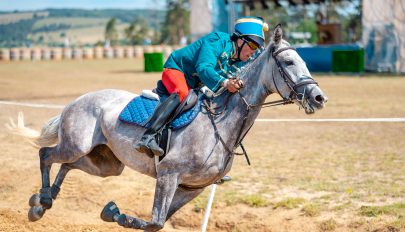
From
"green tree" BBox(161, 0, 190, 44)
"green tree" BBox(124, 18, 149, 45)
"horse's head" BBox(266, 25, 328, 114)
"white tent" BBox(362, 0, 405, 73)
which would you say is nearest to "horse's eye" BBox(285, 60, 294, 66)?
"horse's head" BBox(266, 25, 328, 114)

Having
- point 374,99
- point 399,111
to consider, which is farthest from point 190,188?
point 374,99

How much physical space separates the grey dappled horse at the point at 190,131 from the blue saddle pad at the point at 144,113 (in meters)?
0.06

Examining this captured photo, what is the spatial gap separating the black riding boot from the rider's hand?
504 mm

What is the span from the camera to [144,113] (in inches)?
259

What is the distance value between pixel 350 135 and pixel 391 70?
19.2m

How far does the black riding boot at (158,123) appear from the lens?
622 cm

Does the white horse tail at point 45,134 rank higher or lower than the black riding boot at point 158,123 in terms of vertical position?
lower

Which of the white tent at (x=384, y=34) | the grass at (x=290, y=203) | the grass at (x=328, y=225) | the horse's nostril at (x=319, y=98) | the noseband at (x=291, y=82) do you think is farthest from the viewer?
the white tent at (x=384, y=34)

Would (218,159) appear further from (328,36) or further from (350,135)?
(328,36)

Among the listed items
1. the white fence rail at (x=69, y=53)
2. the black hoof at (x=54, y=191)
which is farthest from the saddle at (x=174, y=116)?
the white fence rail at (x=69, y=53)

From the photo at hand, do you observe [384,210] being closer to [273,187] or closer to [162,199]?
[273,187]

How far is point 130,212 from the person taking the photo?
9.17m

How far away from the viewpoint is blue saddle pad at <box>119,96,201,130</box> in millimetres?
6309

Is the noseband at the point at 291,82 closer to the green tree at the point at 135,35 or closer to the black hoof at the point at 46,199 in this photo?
the black hoof at the point at 46,199
